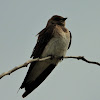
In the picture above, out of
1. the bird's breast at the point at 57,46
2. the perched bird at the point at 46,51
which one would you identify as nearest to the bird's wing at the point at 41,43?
the perched bird at the point at 46,51

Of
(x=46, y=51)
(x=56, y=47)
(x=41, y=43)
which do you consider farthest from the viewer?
(x=41, y=43)

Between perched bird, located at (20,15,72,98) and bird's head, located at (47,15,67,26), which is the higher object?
bird's head, located at (47,15,67,26)

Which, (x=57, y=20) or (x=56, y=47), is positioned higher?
(x=57, y=20)

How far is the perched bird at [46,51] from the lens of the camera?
319 inches

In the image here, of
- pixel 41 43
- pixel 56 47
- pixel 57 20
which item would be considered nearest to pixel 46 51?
pixel 56 47

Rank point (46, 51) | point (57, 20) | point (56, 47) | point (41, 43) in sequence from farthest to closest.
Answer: point (57, 20) → point (41, 43) → point (46, 51) → point (56, 47)

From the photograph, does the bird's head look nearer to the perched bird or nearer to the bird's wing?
the perched bird

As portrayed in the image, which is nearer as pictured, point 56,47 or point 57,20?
point 56,47

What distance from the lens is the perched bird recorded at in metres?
8.10

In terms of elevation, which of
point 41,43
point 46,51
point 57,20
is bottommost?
point 46,51

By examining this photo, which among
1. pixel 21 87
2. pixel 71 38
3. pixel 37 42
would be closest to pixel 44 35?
pixel 37 42

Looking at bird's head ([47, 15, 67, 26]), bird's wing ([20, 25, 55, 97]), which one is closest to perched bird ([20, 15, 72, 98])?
bird's wing ([20, 25, 55, 97])

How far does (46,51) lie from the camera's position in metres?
8.20

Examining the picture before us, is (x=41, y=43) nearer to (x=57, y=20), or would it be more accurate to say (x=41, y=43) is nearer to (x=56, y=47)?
(x=56, y=47)
